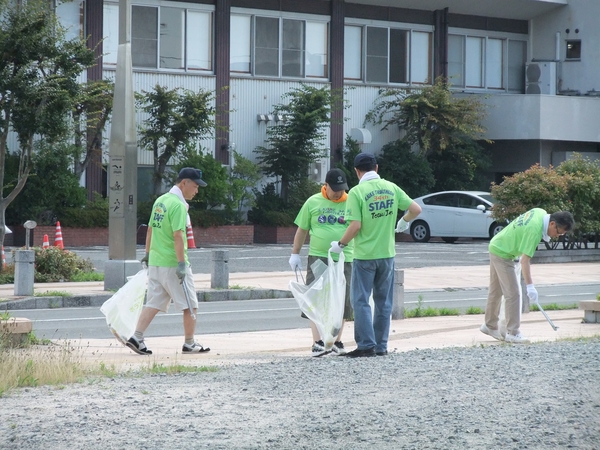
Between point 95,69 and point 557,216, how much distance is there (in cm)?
2413

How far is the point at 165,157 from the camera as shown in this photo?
105 ft

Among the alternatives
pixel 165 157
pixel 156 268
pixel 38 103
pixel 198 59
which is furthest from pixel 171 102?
pixel 156 268

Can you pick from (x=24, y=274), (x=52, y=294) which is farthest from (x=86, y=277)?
(x=24, y=274)

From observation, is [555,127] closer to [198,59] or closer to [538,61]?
[538,61]

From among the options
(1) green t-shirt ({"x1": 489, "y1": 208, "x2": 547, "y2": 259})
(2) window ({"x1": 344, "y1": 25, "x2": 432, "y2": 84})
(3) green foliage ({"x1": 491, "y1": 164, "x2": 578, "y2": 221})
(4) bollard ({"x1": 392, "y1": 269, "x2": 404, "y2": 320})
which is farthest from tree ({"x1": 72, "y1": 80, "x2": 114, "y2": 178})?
(1) green t-shirt ({"x1": 489, "y1": 208, "x2": 547, "y2": 259})

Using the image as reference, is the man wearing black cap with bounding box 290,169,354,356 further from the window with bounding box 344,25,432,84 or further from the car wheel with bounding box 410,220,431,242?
the window with bounding box 344,25,432,84

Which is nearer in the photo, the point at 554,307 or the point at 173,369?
the point at 173,369

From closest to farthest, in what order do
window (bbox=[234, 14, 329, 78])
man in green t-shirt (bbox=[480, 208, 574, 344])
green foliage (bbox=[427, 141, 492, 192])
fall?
man in green t-shirt (bbox=[480, 208, 574, 344]), window (bbox=[234, 14, 329, 78]), green foliage (bbox=[427, 141, 492, 192])

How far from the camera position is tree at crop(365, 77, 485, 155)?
36875 millimetres

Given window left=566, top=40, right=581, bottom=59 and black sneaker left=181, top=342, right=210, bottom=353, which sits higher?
window left=566, top=40, right=581, bottom=59

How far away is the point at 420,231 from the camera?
114ft

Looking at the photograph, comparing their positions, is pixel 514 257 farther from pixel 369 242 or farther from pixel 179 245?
pixel 179 245

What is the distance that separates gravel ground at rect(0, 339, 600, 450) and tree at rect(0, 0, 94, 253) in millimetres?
10712

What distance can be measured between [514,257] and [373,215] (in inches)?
81.5
